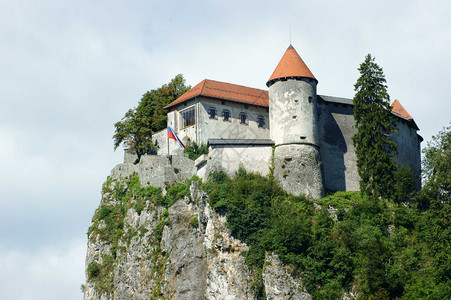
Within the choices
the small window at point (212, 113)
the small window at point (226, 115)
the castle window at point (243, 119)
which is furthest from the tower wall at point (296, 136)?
the small window at point (212, 113)

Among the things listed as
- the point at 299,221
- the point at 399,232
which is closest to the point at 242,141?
the point at 299,221

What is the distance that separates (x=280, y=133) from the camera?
5700cm

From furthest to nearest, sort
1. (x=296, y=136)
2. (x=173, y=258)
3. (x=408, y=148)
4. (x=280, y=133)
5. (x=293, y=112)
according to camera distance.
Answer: (x=408, y=148), (x=280, y=133), (x=293, y=112), (x=296, y=136), (x=173, y=258)

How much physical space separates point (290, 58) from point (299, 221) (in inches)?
607

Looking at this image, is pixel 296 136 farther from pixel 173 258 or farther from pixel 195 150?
pixel 173 258

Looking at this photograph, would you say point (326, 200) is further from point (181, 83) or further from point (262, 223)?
point (181, 83)

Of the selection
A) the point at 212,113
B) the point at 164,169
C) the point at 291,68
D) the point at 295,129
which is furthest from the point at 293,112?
the point at 164,169

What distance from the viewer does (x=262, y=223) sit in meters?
51.3

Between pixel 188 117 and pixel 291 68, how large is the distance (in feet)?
33.3

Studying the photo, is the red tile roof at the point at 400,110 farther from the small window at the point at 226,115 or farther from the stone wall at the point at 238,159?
the stone wall at the point at 238,159

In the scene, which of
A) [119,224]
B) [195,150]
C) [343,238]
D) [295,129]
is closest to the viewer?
[343,238]

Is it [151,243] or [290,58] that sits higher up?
[290,58]

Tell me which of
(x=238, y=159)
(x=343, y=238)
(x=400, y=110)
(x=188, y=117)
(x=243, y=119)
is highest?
(x=400, y=110)

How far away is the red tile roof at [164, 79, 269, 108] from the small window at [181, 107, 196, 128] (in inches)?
38.4
